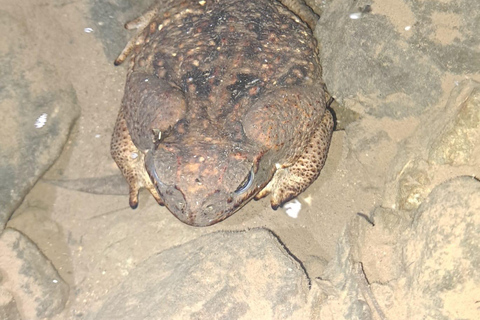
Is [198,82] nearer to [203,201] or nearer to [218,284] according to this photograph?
[203,201]

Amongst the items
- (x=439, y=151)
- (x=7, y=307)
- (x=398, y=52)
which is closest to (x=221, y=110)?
(x=398, y=52)

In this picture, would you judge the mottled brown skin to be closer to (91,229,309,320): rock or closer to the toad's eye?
the toad's eye

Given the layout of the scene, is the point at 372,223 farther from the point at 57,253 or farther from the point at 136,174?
the point at 57,253

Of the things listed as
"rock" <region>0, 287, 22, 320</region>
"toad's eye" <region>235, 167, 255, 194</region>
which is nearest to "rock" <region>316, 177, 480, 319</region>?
"toad's eye" <region>235, 167, 255, 194</region>

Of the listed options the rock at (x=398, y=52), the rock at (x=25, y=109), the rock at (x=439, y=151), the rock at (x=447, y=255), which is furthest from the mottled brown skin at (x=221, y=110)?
the rock at (x=447, y=255)

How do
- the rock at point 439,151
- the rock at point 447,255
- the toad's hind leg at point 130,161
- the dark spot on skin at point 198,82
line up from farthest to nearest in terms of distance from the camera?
the toad's hind leg at point 130,161, the dark spot on skin at point 198,82, the rock at point 439,151, the rock at point 447,255

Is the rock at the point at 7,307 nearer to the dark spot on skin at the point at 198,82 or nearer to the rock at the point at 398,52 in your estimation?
the dark spot on skin at the point at 198,82
